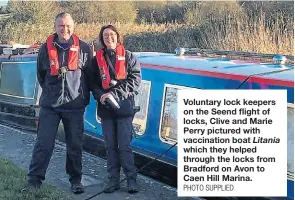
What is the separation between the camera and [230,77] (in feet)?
14.7

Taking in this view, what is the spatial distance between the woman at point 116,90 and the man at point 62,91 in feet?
0.54

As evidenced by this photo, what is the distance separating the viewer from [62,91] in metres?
4.76

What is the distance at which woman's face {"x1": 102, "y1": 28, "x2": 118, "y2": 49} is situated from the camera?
4758mm

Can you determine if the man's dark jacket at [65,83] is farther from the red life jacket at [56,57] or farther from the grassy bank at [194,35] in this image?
the grassy bank at [194,35]

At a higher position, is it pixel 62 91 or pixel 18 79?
pixel 62 91

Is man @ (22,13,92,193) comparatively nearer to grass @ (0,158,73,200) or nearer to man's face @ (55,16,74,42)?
man's face @ (55,16,74,42)

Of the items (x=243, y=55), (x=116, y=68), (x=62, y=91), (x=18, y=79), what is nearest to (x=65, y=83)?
(x=62, y=91)

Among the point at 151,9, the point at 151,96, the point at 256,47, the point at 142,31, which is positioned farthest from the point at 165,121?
the point at 151,9

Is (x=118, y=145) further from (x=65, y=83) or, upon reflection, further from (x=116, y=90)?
(x=65, y=83)

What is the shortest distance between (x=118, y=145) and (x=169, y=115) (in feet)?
1.95

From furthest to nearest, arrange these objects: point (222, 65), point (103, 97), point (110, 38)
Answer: point (222, 65)
point (110, 38)
point (103, 97)

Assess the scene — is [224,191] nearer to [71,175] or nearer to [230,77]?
[230,77]

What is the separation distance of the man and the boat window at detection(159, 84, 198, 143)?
2.62ft

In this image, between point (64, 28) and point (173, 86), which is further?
point (173, 86)
